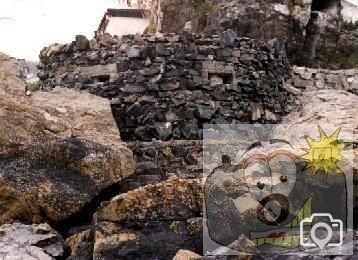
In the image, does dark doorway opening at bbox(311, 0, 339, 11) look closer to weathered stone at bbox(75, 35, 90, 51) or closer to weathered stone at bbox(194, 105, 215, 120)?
weathered stone at bbox(194, 105, 215, 120)

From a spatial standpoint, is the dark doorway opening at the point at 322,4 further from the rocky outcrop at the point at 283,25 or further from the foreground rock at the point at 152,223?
the foreground rock at the point at 152,223

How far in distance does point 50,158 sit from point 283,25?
830 centimetres

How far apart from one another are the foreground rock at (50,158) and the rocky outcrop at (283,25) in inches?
252

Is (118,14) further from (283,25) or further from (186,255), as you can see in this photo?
(186,255)

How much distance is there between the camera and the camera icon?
344 centimetres

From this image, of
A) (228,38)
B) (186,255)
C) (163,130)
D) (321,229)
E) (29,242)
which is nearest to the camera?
(186,255)

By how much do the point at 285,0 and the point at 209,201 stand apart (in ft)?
29.7

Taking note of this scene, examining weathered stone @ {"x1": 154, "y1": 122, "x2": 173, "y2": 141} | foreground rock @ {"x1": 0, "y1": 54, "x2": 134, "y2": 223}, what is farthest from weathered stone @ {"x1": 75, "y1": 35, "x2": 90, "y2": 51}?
foreground rock @ {"x1": 0, "y1": 54, "x2": 134, "y2": 223}

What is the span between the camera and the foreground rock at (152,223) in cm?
349

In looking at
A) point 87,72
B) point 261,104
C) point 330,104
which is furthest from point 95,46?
point 330,104

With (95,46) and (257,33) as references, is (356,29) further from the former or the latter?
(95,46)

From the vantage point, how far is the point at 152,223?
3758 millimetres

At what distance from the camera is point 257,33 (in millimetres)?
11836

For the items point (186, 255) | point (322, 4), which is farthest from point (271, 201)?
point (322, 4)
